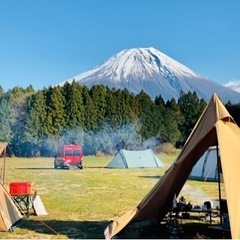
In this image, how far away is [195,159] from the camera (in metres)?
9.10

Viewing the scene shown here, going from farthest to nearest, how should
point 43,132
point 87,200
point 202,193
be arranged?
point 43,132
point 202,193
point 87,200

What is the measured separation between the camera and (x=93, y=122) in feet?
155

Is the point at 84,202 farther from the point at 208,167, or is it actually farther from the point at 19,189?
the point at 208,167

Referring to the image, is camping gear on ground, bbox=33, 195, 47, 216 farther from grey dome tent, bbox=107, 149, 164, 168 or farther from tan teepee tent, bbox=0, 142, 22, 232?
grey dome tent, bbox=107, 149, 164, 168

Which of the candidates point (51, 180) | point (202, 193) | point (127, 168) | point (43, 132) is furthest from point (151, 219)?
point (43, 132)

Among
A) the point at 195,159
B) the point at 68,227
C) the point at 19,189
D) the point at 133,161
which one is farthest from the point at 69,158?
the point at 195,159

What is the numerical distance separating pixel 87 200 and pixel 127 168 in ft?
52.2

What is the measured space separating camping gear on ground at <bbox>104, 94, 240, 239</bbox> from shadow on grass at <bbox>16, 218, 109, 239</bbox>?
0.79 metres

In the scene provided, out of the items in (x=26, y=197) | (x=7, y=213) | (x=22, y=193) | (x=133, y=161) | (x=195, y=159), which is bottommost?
(x=7, y=213)

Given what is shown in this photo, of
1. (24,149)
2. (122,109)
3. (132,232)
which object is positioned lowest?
(132,232)

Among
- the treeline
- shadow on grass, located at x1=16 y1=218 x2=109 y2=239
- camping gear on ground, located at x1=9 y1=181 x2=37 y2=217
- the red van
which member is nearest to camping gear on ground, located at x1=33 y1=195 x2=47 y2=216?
camping gear on ground, located at x1=9 y1=181 x2=37 y2=217

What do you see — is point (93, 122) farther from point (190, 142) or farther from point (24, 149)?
point (190, 142)

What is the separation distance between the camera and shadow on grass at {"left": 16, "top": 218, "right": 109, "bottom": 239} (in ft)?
30.2

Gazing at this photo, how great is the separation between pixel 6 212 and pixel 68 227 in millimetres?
1489
